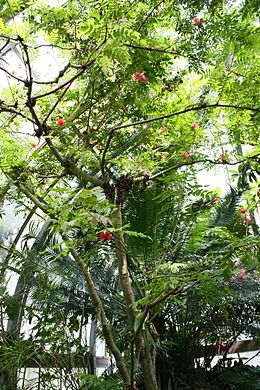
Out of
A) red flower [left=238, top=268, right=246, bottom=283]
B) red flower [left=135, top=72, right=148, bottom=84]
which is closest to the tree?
red flower [left=135, top=72, right=148, bottom=84]

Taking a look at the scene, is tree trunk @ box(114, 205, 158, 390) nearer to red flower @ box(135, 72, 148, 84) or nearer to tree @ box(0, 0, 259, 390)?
tree @ box(0, 0, 259, 390)

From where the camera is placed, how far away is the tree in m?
1.92

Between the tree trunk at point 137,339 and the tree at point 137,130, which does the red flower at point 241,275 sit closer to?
the tree at point 137,130

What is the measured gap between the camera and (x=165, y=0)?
243 cm

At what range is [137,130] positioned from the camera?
3.35m

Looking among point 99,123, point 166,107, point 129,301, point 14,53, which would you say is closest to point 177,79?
point 166,107

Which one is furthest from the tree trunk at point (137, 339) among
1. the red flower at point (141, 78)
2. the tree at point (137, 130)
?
the red flower at point (141, 78)

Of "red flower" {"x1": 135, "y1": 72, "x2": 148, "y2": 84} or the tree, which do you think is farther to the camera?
"red flower" {"x1": 135, "y1": 72, "x2": 148, "y2": 84}

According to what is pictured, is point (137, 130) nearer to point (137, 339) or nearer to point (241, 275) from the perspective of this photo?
point (241, 275)

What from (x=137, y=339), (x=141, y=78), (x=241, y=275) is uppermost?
(x=141, y=78)

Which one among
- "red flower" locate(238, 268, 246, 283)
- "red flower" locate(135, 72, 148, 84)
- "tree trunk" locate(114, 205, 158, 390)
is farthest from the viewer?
"red flower" locate(238, 268, 246, 283)

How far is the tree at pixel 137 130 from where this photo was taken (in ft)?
6.30

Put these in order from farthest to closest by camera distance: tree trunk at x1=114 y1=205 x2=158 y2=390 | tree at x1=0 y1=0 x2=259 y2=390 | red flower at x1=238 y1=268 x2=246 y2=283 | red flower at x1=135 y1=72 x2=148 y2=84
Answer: red flower at x1=238 y1=268 x2=246 y2=283, red flower at x1=135 y1=72 x2=148 y2=84, tree trunk at x1=114 y1=205 x2=158 y2=390, tree at x1=0 y1=0 x2=259 y2=390

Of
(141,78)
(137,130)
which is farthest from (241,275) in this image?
(141,78)
